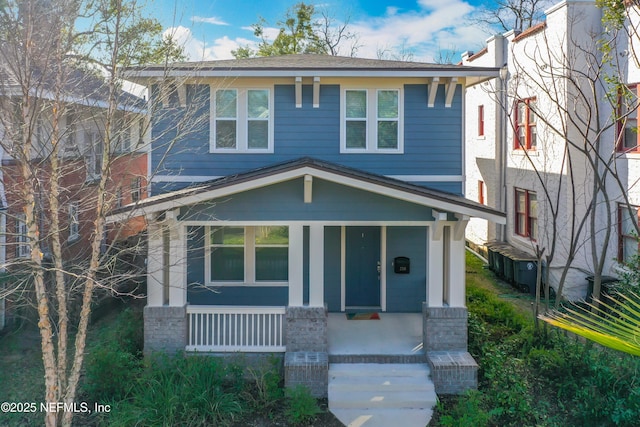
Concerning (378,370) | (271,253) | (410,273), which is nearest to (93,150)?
(271,253)

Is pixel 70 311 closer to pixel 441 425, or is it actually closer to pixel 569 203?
pixel 441 425

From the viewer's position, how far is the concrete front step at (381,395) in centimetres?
802

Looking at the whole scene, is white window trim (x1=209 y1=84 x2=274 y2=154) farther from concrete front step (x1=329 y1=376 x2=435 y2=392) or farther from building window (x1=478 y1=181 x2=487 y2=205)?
building window (x1=478 y1=181 x2=487 y2=205)

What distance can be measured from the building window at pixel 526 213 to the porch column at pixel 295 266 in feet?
28.8

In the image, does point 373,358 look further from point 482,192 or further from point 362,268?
point 482,192

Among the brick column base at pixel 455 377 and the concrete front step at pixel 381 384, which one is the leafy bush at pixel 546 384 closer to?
the brick column base at pixel 455 377

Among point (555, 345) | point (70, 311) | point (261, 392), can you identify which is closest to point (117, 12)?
point (261, 392)

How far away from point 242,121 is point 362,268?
4252 mm

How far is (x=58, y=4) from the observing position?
6.60 m

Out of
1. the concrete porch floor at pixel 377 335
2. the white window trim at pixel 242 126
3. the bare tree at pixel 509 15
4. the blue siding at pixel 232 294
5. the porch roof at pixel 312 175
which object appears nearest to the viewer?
the porch roof at pixel 312 175

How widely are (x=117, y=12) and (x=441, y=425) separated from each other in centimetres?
714

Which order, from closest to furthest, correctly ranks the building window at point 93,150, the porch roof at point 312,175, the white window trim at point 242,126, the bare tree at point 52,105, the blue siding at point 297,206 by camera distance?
the bare tree at point 52,105
the building window at point 93,150
the porch roof at point 312,175
the blue siding at point 297,206
the white window trim at point 242,126

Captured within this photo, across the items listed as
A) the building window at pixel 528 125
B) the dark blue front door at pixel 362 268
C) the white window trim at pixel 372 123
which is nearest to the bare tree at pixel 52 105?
the white window trim at pixel 372 123

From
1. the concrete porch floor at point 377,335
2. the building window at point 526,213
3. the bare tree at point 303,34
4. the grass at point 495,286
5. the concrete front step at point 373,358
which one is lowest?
the concrete front step at point 373,358
